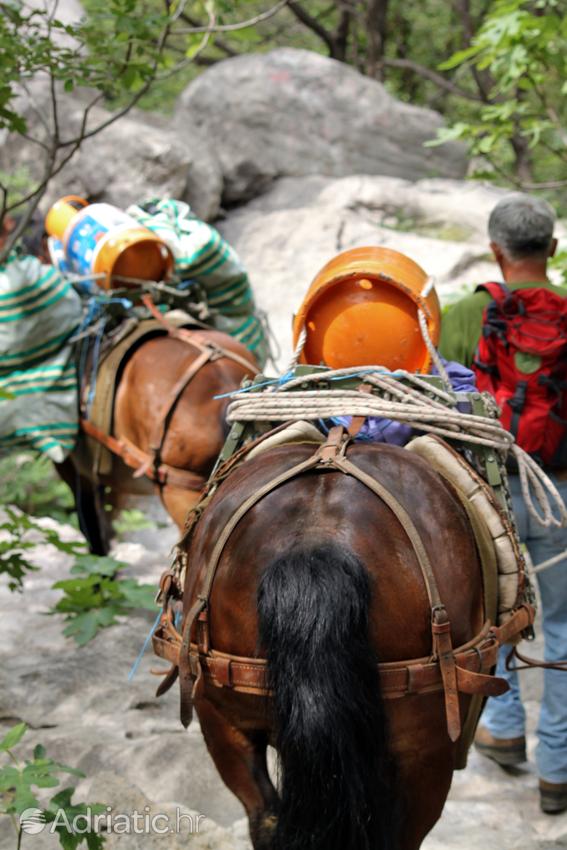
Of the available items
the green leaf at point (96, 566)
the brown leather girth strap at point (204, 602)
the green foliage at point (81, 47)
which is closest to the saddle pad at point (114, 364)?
the green leaf at point (96, 566)

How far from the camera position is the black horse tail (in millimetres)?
1626

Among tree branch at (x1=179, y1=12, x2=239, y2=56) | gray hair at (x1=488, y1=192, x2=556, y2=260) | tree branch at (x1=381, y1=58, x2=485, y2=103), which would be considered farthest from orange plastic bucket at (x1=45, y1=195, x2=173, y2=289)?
tree branch at (x1=381, y1=58, x2=485, y2=103)

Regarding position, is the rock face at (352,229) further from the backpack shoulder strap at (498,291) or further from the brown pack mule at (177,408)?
the backpack shoulder strap at (498,291)

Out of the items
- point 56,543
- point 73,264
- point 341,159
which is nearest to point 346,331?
point 56,543

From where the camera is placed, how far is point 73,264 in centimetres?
478

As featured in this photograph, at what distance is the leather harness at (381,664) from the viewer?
1744 mm

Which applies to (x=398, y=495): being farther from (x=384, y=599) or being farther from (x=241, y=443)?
(x=241, y=443)

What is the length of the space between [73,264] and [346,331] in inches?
107

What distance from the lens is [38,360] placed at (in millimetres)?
4555

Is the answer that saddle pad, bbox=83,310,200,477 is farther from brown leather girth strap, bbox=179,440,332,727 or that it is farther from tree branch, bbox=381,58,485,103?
tree branch, bbox=381,58,485,103

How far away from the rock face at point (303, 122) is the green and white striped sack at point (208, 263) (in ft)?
18.8

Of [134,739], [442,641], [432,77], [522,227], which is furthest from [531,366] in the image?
[432,77]

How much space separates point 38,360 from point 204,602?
299cm
